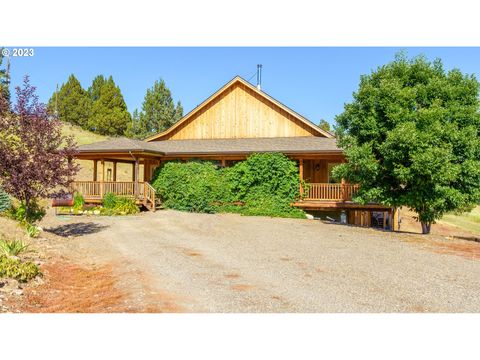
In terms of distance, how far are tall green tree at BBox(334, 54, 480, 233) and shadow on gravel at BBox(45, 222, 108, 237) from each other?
989cm

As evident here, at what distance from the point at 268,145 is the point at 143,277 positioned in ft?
51.3

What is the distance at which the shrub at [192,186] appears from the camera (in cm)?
2247

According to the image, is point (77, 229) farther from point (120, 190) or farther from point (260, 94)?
point (260, 94)

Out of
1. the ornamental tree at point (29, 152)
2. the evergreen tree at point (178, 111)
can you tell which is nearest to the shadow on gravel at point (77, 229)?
the ornamental tree at point (29, 152)

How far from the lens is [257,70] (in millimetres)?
29484

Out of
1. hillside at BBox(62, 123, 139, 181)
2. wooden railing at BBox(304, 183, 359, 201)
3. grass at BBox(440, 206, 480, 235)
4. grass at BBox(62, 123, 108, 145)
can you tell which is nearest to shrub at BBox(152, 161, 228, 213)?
wooden railing at BBox(304, 183, 359, 201)

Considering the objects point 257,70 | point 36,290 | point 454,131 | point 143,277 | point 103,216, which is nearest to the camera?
point 36,290

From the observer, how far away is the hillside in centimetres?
4044

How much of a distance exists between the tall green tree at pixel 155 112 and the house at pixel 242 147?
19.2 meters

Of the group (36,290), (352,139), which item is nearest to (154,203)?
(352,139)

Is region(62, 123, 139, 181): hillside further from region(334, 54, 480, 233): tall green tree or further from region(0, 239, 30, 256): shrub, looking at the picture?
region(0, 239, 30, 256): shrub

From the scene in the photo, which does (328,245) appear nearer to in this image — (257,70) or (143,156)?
(143,156)

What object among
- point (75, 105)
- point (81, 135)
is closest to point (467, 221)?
point (81, 135)

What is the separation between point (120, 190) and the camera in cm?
2316
